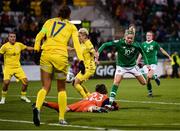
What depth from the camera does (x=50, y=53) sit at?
1441cm

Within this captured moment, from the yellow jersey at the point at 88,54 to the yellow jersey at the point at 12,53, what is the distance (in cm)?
250

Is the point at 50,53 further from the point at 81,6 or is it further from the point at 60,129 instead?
the point at 81,6

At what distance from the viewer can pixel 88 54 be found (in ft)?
67.3

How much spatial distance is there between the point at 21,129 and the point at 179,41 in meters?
30.1

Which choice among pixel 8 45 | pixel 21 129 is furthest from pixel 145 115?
pixel 8 45

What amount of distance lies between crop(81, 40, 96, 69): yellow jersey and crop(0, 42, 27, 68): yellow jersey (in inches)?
98.3

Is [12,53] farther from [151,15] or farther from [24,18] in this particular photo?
[151,15]

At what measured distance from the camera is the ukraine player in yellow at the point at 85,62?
19.8 m

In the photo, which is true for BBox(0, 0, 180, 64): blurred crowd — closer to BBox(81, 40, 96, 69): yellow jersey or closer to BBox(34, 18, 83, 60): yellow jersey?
BBox(81, 40, 96, 69): yellow jersey

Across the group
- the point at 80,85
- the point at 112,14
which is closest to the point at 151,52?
the point at 80,85

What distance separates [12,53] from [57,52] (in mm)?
7541

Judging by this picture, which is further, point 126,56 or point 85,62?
point 85,62

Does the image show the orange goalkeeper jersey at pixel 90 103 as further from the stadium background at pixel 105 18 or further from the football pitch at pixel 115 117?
the stadium background at pixel 105 18

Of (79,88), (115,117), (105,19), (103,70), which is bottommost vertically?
(103,70)
